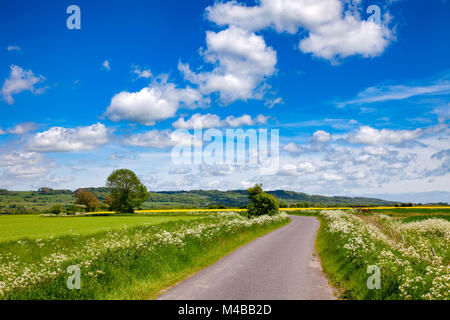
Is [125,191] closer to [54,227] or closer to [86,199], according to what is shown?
[86,199]

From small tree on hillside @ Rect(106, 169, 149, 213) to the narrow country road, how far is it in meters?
82.3

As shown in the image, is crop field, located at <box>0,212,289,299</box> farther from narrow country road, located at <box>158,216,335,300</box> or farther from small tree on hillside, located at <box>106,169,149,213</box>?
small tree on hillside, located at <box>106,169,149,213</box>

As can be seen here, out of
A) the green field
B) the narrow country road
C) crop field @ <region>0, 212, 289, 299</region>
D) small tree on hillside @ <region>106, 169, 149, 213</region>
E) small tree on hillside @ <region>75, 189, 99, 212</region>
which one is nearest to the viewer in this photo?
crop field @ <region>0, 212, 289, 299</region>

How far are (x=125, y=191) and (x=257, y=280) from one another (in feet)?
297

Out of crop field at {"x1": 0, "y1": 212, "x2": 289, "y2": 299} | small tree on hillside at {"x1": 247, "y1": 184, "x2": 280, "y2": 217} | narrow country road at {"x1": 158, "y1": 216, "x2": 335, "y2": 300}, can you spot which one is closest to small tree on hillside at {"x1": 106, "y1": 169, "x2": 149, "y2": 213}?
small tree on hillside at {"x1": 247, "y1": 184, "x2": 280, "y2": 217}

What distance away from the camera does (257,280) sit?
10.9 meters

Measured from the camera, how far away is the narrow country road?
30.1ft

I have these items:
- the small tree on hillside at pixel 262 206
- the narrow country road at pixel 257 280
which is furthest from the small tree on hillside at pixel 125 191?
the narrow country road at pixel 257 280

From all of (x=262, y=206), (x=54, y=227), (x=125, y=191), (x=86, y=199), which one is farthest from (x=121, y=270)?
(x=86, y=199)

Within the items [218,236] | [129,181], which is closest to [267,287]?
[218,236]

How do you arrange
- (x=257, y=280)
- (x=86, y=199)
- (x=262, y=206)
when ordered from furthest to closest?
(x=86, y=199)
(x=262, y=206)
(x=257, y=280)

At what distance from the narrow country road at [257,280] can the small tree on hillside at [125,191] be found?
82282 mm
